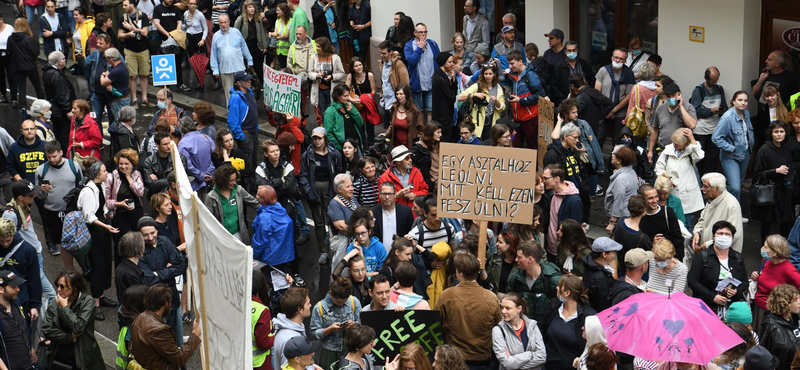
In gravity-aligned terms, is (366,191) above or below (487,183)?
below

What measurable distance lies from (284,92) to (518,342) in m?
6.62

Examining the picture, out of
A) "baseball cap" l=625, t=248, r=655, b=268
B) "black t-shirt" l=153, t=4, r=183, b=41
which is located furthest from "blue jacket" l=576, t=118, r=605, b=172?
"black t-shirt" l=153, t=4, r=183, b=41

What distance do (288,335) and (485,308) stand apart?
5.16 ft

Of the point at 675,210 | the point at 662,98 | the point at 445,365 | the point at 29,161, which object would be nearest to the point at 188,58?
the point at 29,161

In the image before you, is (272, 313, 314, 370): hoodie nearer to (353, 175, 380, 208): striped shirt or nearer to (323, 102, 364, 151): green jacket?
(353, 175, 380, 208): striped shirt

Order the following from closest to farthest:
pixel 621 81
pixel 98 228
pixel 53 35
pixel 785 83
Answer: pixel 98 228 < pixel 785 83 < pixel 621 81 < pixel 53 35

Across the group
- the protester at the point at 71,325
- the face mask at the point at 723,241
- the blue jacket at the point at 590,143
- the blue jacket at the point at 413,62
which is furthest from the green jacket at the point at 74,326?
the blue jacket at the point at 413,62

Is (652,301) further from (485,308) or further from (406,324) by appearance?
(406,324)

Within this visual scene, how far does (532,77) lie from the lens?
1359 cm

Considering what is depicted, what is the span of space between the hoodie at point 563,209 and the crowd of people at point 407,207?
0.8 inches

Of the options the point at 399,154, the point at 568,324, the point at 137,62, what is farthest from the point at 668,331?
the point at 137,62

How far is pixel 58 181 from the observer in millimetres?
11516

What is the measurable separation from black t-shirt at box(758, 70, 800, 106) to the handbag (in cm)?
199

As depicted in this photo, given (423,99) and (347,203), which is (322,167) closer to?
(347,203)
